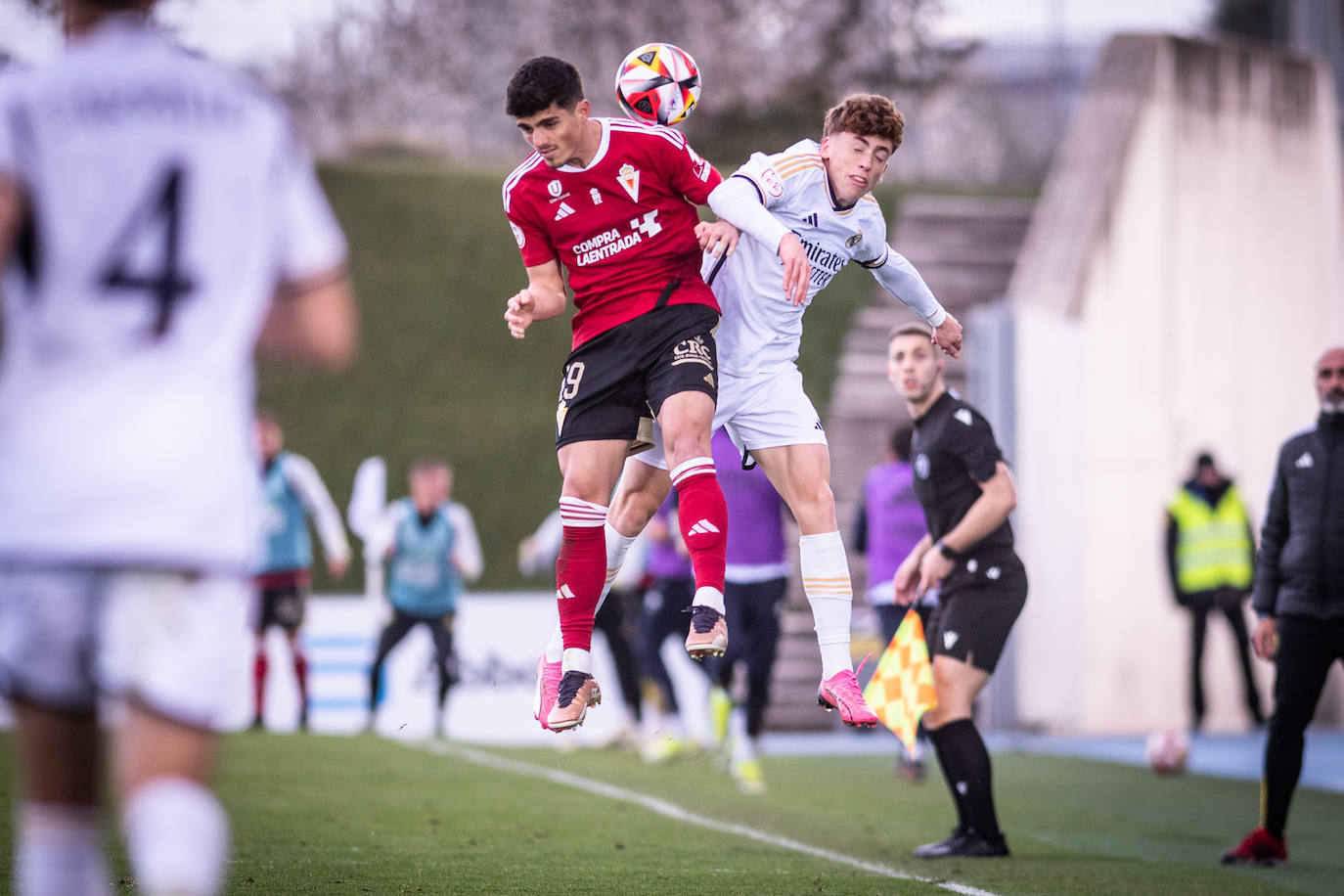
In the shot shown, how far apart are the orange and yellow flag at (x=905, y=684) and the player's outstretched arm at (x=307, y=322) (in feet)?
15.6

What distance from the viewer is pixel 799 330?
6316 mm

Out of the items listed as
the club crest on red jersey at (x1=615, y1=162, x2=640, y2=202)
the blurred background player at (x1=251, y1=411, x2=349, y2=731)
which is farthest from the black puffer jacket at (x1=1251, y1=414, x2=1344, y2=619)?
the blurred background player at (x1=251, y1=411, x2=349, y2=731)

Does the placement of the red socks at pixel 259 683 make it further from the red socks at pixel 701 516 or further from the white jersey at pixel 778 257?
the red socks at pixel 701 516

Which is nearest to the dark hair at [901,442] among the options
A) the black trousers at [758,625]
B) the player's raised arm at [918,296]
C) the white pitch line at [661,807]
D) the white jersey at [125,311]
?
the black trousers at [758,625]

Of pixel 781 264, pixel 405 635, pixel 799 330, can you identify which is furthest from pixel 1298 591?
pixel 405 635

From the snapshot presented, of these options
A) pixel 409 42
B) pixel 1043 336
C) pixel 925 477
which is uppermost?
pixel 409 42

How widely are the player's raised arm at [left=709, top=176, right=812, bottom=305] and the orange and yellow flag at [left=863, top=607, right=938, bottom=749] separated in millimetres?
2306

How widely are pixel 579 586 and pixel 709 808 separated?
3.74 metres

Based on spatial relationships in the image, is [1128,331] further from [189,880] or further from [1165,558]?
[189,880]

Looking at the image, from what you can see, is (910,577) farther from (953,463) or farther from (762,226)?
(762,226)

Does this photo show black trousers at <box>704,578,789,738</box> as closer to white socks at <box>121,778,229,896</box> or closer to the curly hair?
the curly hair

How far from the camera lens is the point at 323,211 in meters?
3.01

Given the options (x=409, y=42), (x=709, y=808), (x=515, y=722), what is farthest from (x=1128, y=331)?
(x=409, y=42)

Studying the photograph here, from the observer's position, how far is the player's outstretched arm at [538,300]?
5.60 metres
